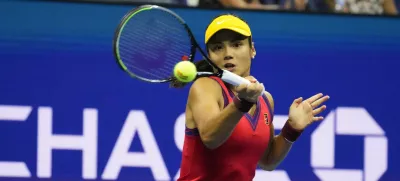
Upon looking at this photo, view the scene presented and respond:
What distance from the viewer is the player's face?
14.7 ft

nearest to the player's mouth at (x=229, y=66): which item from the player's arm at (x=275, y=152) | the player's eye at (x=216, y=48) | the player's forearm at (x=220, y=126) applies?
the player's eye at (x=216, y=48)

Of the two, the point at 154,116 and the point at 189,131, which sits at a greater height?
the point at 189,131

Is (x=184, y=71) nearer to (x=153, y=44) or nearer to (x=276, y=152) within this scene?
(x=153, y=44)

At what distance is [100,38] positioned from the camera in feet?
22.5

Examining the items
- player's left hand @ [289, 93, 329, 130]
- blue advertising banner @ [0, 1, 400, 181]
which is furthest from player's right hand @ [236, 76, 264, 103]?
blue advertising banner @ [0, 1, 400, 181]

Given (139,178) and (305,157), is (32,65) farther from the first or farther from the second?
(305,157)

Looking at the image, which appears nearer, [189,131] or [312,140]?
[189,131]

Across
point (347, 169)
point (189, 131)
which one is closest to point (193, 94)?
point (189, 131)

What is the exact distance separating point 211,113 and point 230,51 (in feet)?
1.30

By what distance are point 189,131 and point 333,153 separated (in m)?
2.87

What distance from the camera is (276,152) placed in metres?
4.93

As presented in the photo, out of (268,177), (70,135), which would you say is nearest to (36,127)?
(70,135)

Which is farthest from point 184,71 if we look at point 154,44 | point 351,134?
point 351,134

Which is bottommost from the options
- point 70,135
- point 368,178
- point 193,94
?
point 368,178
